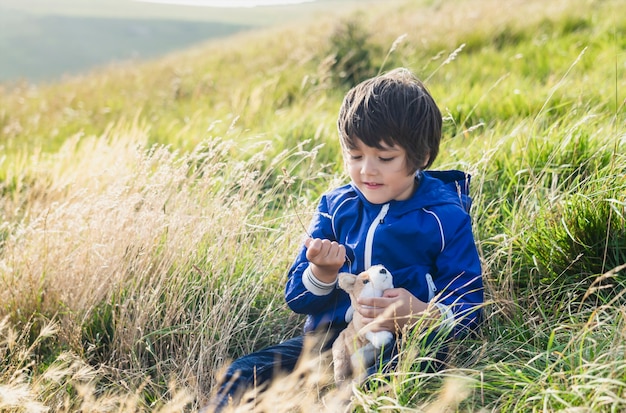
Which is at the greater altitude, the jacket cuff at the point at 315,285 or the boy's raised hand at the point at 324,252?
the boy's raised hand at the point at 324,252

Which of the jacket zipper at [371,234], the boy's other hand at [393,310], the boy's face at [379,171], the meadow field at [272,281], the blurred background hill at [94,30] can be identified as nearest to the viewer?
the meadow field at [272,281]

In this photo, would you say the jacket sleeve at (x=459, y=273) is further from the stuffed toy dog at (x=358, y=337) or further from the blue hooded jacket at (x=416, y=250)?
the stuffed toy dog at (x=358, y=337)

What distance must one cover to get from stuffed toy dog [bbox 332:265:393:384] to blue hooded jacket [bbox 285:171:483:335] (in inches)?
6.0

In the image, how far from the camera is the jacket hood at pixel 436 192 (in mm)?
2584

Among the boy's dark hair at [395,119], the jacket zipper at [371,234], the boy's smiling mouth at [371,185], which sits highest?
the boy's dark hair at [395,119]

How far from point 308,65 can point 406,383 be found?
6.18 meters

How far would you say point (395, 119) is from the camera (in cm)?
244

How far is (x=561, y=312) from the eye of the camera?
110 inches

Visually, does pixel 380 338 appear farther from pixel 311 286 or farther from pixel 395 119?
pixel 395 119

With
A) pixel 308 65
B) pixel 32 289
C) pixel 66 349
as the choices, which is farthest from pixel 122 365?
pixel 308 65

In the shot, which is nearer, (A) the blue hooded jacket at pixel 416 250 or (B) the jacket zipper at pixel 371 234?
(A) the blue hooded jacket at pixel 416 250

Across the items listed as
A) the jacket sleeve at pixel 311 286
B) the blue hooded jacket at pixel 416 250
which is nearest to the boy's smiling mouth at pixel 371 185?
the blue hooded jacket at pixel 416 250

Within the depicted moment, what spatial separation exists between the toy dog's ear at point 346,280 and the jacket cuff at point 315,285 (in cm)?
11

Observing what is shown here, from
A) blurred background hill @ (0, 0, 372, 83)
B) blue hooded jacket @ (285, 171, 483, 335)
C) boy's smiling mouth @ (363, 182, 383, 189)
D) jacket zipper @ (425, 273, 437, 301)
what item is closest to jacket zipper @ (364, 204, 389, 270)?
blue hooded jacket @ (285, 171, 483, 335)
